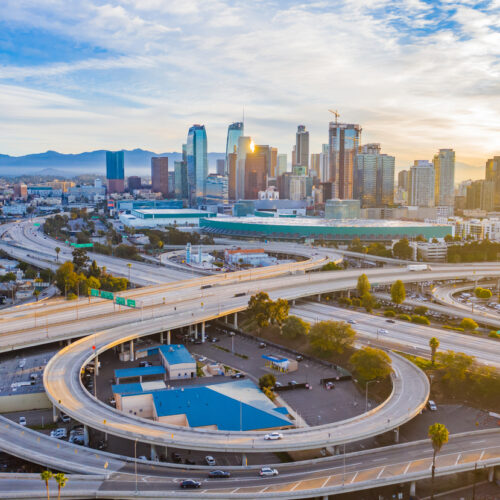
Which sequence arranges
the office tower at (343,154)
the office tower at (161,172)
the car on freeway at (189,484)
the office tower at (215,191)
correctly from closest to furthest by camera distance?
the car on freeway at (189,484), the office tower at (343,154), the office tower at (215,191), the office tower at (161,172)

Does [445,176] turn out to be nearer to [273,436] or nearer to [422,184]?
[422,184]

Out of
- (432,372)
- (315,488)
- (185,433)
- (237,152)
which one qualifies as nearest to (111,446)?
(185,433)

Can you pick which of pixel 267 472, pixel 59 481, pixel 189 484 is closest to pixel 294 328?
pixel 267 472

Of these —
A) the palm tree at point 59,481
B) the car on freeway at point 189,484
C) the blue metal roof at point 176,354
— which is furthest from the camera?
the blue metal roof at point 176,354

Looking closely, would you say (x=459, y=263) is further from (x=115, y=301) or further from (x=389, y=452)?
(x=389, y=452)

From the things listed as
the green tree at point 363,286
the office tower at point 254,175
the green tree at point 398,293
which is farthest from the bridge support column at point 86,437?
the office tower at point 254,175

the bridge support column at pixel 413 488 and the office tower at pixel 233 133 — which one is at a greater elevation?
the office tower at pixel 233 133

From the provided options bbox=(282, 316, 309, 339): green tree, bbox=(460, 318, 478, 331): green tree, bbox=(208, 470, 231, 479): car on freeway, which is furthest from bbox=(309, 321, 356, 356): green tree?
bbox=(208, 470, 231, 479): car on freeway

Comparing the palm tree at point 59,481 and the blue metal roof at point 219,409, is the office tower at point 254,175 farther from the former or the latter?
the palm tree at point 59,481
